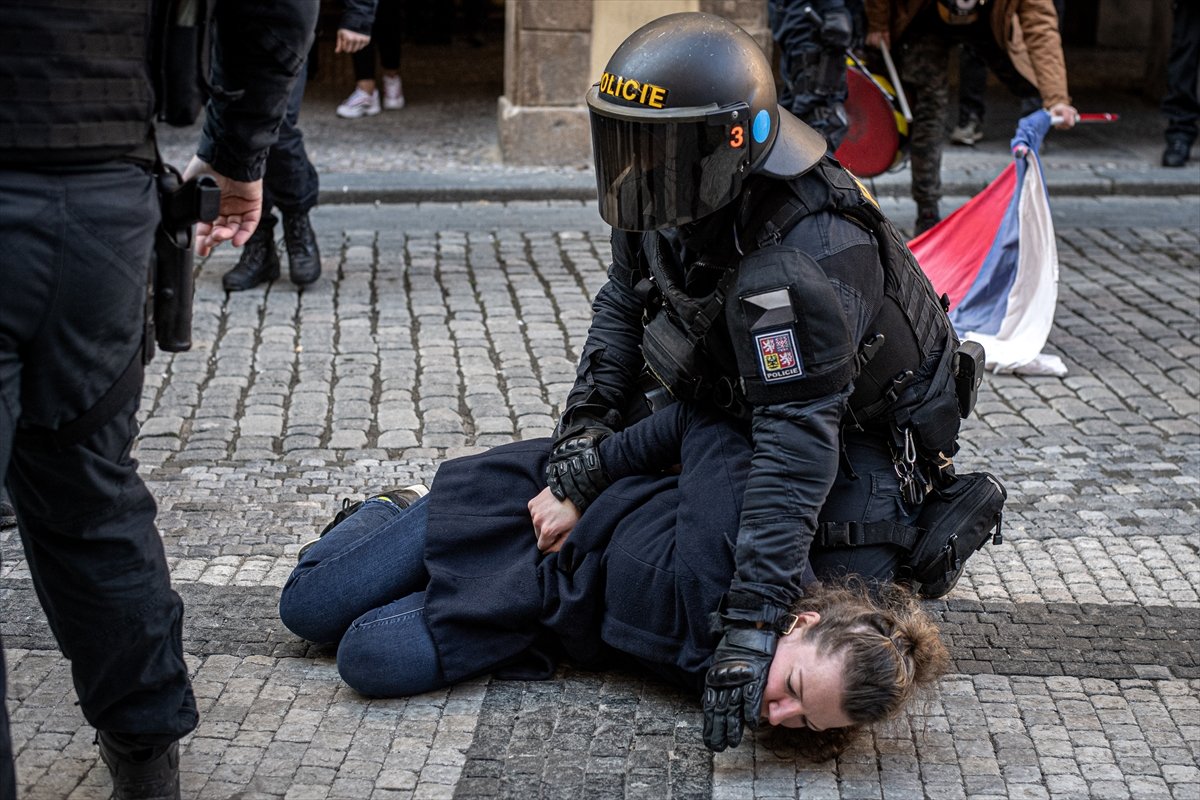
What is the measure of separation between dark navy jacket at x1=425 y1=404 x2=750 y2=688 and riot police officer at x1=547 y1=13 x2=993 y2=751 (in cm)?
14

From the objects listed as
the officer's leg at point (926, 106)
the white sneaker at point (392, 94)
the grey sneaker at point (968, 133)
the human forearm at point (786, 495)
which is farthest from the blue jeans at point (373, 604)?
the white sneaker at point (392, 94)

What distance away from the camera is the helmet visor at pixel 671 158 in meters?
2.88

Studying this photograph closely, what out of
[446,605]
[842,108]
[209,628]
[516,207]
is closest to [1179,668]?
[446,605]

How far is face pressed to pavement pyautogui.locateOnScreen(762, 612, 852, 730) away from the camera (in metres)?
2.86

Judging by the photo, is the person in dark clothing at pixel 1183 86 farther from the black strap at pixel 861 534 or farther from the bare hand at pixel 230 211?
the bare hand at pixel 230 211

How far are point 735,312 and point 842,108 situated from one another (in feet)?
15.1

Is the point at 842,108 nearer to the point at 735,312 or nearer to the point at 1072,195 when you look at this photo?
the point at 1072,195

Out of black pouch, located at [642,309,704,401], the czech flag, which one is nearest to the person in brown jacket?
the czech flag

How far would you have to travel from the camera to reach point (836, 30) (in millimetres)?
7090

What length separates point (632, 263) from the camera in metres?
3.60

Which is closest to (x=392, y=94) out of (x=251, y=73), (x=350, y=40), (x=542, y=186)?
(x=542, y=186)

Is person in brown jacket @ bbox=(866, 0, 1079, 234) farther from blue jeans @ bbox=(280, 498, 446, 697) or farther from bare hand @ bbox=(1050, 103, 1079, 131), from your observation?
blue jeans @ bbox=(280, 498, 446, 697)

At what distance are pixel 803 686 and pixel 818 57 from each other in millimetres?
4879

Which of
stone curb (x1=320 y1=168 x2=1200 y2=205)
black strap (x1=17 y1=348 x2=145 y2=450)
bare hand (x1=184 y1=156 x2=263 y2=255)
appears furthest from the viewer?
stone curb (x1=320 y1=168 x2=1200 y2=205)
